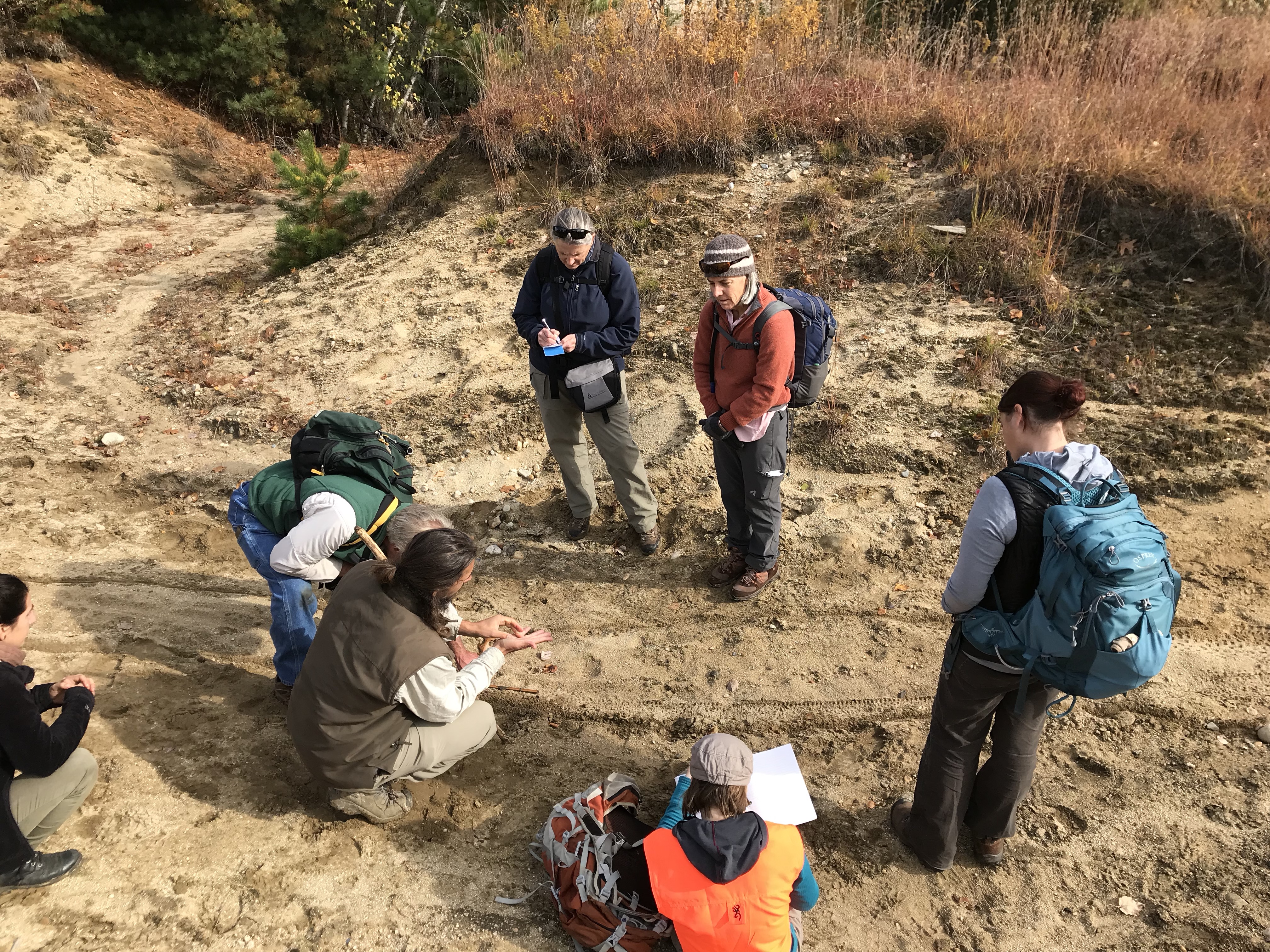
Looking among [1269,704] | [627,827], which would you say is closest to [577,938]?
[627,827]

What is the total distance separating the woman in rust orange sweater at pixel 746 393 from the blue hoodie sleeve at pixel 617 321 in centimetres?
52

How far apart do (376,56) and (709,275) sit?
35.4 ft

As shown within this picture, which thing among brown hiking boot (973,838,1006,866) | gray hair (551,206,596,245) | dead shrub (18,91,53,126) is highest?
dead shrub (18,91,53,126)

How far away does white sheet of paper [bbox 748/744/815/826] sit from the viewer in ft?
10.4

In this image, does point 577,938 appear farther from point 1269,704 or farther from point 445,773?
point 1269,704

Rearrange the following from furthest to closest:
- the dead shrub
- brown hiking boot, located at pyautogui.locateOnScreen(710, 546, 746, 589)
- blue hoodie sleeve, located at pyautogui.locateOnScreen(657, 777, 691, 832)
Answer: the dead shrub < brown hiking boot, located at pyautogui.locateOnScreen(710, 546, 746, 589) < blue hoodie sleeve, located at pyautogui.locateOnScreen(657, 777, 691, 832)

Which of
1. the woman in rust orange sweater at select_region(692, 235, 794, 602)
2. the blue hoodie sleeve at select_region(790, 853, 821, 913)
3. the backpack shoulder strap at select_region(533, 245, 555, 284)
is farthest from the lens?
the backpack shoulder strap at select_region(533, 245, 555, 284)

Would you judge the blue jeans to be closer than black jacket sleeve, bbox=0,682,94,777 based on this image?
No

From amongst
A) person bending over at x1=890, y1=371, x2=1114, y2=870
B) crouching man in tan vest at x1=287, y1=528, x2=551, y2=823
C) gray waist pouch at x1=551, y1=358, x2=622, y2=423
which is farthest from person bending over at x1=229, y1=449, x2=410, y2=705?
person bending over at x1=890, y1=371, x2=1114, y2=870

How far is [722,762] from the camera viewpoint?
97.8 inches

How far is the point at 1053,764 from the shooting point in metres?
3.74

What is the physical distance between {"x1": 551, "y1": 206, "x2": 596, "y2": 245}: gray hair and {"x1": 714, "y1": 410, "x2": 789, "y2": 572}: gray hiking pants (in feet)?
4.59

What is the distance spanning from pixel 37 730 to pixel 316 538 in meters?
1.18

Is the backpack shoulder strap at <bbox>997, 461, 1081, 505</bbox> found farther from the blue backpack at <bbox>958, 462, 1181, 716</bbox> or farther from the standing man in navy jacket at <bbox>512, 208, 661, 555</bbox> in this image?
the standing man in navy jacket at <bbox>512, 208, 661, 555</bbox>
